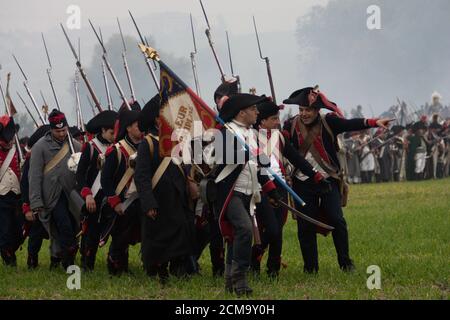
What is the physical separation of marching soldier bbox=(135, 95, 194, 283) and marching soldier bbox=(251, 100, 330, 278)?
666 mm

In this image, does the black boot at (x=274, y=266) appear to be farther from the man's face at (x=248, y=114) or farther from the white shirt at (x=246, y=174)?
the man's face at (x=248, y=114)

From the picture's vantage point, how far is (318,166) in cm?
935

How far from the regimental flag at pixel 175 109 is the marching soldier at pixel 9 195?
294cm

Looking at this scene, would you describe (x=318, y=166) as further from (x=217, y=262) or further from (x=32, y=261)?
(x=32, y=261)

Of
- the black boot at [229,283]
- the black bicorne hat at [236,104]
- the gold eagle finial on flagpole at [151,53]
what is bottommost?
the black boot at [229,283]

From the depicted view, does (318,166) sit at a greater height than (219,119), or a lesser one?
lesser

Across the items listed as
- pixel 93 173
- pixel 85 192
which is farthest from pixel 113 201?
pixel 93 173

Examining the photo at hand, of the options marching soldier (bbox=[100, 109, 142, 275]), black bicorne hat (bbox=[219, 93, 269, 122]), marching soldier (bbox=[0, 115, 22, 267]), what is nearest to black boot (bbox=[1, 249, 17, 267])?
marching soldier (bbox=[0, 115, 22, 267])

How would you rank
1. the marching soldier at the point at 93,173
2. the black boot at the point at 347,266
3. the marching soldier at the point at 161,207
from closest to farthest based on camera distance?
1. the marching soldier at the point at 161,207
2. the black boot at the point at 347,266
3. the marching soldier at the point at 93,173

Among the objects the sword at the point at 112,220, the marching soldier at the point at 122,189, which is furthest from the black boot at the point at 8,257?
the marching soldier at the point at 122,189

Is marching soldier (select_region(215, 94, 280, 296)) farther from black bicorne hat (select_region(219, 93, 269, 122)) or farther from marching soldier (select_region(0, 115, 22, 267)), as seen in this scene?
marching soldier (select_region(0, 115, 22, 267))

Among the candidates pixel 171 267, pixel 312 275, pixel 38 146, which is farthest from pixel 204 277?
pixel 38 146

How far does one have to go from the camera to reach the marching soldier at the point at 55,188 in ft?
33.8

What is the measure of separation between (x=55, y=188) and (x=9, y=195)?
3.03ft
